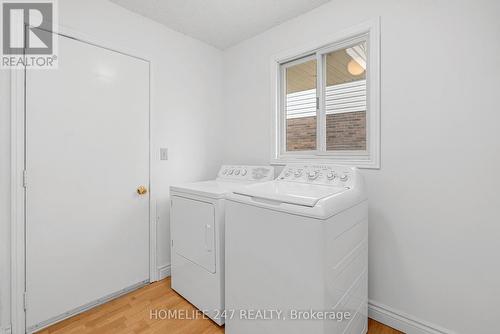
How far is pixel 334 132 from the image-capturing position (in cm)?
193

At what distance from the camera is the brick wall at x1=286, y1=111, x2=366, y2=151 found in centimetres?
180

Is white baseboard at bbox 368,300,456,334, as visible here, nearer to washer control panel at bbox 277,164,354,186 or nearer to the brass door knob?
washer control panel at bbox 277,164,354,186

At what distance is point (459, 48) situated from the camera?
130 centimetres

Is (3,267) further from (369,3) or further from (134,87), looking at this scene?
(369,3)

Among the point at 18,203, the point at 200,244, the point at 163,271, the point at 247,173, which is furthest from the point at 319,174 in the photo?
the point at 18,203

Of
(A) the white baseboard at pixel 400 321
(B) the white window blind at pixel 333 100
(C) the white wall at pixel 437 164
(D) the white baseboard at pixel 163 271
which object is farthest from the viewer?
(D) the white baseboard at pixel 163 271

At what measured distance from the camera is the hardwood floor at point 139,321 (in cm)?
152

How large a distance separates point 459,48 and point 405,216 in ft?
3.42

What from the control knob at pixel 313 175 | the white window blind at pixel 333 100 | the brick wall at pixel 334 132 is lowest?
the control knob at pixel 313 175

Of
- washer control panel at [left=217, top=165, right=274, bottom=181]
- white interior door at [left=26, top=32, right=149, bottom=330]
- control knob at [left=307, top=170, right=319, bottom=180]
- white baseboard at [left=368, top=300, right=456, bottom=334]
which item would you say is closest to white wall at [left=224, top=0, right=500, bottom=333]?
white baseboard at [left=368, top=300, right=456, bottom=334]

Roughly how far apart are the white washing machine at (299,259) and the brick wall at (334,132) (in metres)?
0.44

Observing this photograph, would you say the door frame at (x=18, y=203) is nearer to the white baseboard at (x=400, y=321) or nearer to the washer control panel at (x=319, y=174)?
the washer control panel at (x=319, y=174)

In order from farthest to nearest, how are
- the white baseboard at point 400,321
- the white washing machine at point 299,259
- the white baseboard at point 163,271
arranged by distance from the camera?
the white baseboard at point 163,271
the white baseboard at point 400,321
the white washing machine at point 299,259

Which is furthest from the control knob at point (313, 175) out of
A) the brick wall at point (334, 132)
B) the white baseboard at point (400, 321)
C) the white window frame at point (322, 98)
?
the white baseboard at point (400, 321)
